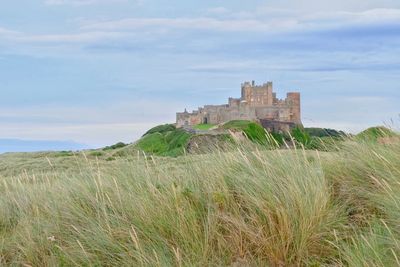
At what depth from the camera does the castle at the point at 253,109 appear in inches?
1569

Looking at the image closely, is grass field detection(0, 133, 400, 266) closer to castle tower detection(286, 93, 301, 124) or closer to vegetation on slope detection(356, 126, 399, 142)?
vegetation on slope detection(356, 126, 399, 142)

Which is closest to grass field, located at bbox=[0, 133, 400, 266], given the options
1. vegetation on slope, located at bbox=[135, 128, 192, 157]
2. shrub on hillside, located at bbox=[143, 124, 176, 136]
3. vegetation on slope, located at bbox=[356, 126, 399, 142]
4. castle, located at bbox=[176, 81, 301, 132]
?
vegetation on slope, located at bbox=[356, 126, 399, 142]

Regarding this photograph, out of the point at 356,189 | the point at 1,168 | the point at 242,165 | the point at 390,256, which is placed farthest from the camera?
the point at 1,168

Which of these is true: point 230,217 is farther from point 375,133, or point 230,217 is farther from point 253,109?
point 253,109

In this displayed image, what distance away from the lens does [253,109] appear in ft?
136

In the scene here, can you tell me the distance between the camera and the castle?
39.8 meters

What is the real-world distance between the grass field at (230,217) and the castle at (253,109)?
3153cm

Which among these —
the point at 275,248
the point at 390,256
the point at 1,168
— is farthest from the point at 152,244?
the point at 1,168

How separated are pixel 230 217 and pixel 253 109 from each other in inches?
1437

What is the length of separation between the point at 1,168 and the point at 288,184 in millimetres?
21737

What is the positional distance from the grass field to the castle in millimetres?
31526

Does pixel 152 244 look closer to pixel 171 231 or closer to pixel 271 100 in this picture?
pixel 171 231

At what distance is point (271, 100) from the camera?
43125 millimetres

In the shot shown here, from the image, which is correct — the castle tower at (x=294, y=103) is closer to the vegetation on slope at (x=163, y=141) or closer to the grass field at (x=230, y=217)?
the vegetation on slope at (x=163, y=141)
